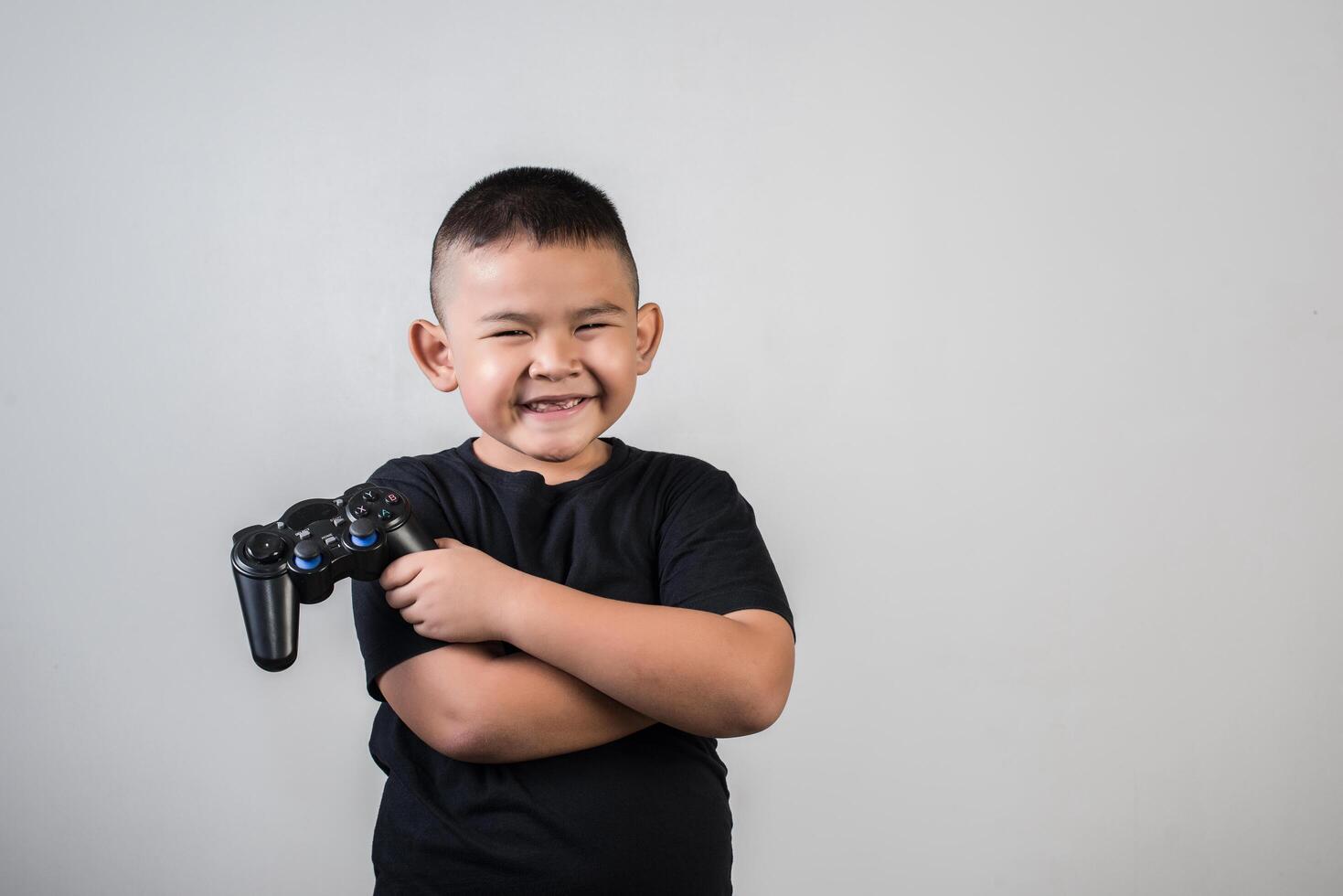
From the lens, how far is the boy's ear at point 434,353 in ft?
3.50

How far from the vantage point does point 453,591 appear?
89 cm

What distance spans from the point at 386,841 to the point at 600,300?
498 millimetres

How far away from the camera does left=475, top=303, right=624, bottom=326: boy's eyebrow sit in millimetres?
975

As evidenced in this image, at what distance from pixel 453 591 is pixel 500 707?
97mm

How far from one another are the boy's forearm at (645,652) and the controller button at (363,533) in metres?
0.12

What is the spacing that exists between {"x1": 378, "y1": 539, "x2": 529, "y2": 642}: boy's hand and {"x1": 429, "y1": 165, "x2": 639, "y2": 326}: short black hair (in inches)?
9.7

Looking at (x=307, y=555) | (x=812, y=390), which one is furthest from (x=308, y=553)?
(x=812, y=390)

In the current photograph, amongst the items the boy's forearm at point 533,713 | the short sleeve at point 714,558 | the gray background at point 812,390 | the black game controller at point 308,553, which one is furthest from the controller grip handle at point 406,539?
the gray background at point 812,390

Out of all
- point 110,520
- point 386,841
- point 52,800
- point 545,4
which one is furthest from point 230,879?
point 545,4

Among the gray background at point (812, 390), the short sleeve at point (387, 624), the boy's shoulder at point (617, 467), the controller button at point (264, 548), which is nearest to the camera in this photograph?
the controller button at point (264, 548)

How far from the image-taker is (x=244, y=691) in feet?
4.96

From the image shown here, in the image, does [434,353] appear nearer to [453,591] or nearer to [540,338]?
[540,338]

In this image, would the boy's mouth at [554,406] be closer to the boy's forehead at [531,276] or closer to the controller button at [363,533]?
the boy's forehead at [531,276]

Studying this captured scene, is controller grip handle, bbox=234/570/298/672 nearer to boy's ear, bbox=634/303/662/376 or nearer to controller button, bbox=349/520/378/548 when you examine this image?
controller button, bbox=349/520/378/548
